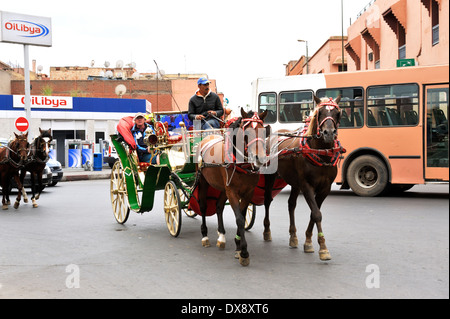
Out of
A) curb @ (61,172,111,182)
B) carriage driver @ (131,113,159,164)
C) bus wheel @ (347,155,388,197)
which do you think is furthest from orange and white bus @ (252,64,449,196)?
curb @ (61,172,111,182)

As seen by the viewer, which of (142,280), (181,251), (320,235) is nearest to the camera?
(142,280)

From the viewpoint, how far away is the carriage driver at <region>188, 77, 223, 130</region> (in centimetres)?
818

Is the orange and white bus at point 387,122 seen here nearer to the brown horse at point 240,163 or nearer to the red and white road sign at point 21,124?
the brown horse at point 240,163

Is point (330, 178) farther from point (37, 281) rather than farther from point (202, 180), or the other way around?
point (37, 281)

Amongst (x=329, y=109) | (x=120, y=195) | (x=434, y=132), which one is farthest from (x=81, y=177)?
(x=329, y=109)

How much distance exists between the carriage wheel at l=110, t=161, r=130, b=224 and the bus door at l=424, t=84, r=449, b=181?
750cm

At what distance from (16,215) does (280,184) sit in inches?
260

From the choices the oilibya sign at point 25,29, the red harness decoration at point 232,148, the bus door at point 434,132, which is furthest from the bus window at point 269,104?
the oilibya sign at point 25,29

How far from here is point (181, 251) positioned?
22.5ft

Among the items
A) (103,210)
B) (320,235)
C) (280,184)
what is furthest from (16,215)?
(320,235)

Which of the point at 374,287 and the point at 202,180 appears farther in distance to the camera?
the point at 202,180

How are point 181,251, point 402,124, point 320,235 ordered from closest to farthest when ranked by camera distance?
point 320,235
point 181,251
point 402,124

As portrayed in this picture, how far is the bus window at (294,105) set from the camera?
1459cm

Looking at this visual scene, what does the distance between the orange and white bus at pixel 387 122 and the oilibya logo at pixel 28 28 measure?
58.6ft
